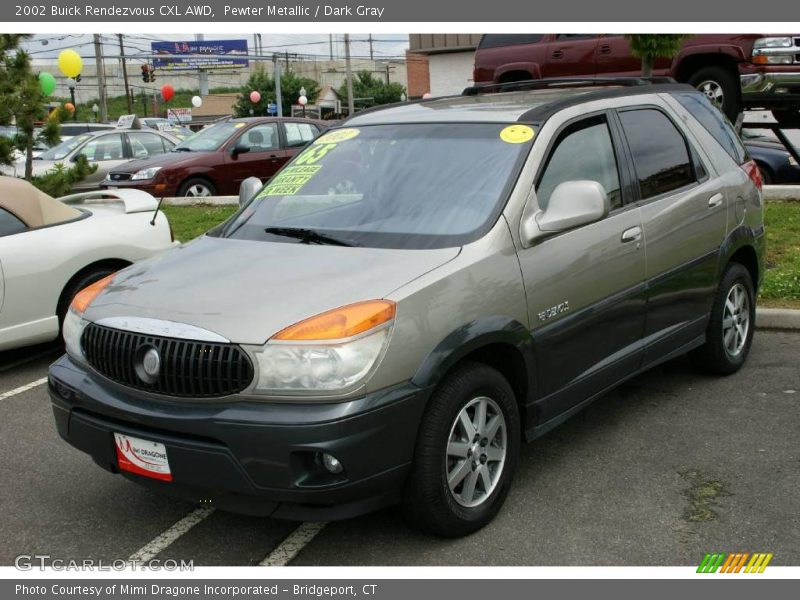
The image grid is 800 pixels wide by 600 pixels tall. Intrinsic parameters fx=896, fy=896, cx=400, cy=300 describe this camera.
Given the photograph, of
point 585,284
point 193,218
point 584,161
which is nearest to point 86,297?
point 585,284

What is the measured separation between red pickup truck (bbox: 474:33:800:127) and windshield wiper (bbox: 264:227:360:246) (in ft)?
21.5

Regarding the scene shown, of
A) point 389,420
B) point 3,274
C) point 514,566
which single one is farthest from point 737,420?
point 3,274

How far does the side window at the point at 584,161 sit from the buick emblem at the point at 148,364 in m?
1.88

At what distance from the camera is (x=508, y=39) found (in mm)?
13125

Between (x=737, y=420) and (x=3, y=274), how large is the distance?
4.84 metres

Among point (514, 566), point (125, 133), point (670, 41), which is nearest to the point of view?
point (514, 566)

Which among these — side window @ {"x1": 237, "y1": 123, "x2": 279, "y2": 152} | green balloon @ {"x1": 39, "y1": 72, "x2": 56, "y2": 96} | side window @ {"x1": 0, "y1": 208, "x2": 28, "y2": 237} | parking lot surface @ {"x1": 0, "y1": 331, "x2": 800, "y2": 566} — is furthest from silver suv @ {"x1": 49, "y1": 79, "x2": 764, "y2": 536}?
side window @ {"x1": 237, "y1": 123, "x2": 279, "y2": 152}

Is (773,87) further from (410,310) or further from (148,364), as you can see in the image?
(148,364)

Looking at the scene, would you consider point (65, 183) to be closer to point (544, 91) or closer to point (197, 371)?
point (544, 91)

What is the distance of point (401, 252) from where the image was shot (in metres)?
3.84

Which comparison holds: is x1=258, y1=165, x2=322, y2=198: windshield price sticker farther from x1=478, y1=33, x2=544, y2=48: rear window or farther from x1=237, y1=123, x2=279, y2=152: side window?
x1=237, y1=123, x2=279, y2=152: side window

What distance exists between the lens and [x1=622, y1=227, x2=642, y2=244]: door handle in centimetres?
457

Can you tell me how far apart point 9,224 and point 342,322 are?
4.10 meters

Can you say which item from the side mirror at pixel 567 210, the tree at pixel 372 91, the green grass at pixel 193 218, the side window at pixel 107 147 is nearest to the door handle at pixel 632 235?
the side mirror at pixel 567 210
